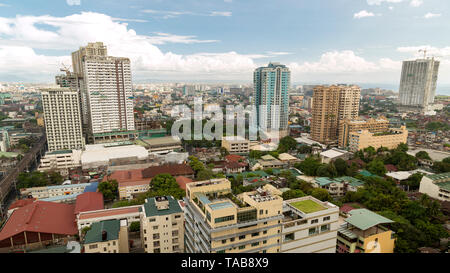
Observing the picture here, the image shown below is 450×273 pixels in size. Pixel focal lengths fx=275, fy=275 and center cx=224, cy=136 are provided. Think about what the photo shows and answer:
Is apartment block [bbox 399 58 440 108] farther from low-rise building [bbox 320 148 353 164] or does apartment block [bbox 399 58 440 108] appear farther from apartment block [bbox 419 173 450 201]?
apartment block [bbox 419 173 450 201]

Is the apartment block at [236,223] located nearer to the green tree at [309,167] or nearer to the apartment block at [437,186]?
the green tree at [309,167]

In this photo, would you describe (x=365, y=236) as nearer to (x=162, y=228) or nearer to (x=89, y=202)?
(x=162, y=228)

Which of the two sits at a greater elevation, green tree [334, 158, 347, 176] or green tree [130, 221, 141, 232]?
green tree [334, 158, 347, 176]

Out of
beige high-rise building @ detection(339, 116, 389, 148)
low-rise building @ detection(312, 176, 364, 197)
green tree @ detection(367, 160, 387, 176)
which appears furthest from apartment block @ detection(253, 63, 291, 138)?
low-rise building @ detection(312, 176, 364, 197)

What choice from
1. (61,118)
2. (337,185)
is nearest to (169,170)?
(337,185)
